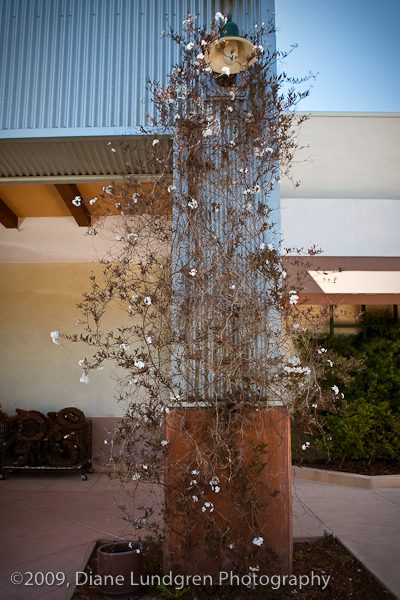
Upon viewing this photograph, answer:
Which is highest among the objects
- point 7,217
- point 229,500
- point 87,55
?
point 87,55

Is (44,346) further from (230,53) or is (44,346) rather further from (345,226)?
(230,53)

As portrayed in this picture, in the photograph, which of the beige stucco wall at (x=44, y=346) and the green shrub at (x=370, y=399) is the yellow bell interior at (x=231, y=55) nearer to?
the green shrub at (x=370, y=399)

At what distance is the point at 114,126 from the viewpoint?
12.2 feet

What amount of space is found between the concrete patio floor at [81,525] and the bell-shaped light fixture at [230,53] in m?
3.69

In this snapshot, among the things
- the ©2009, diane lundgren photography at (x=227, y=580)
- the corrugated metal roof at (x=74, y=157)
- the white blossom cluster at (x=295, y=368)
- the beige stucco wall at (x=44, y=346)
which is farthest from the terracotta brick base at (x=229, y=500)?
the beige stucco wall at (x=44, y=346)

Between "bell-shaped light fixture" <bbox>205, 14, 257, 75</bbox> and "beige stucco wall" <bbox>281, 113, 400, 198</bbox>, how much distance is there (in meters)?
3.93

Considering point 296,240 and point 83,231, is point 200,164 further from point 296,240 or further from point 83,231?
point 83,231

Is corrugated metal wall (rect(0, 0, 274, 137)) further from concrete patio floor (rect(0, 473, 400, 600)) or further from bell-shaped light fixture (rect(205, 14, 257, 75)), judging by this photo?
concrete patio floor (rect(0, 473, 400, 600))

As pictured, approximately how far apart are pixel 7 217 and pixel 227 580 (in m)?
5.66

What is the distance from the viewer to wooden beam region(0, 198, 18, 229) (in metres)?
6.51

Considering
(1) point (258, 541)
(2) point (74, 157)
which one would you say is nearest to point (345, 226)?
(2) point (74, 157)

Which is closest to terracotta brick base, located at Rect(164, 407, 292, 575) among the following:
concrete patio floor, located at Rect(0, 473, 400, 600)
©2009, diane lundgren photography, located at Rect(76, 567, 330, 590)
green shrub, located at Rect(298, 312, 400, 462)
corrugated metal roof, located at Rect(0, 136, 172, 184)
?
©2009, diane lundgren photography, located at Rect(76, 567, 330, 590)

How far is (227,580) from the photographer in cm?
289

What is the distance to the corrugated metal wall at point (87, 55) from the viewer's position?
3.78 meters
